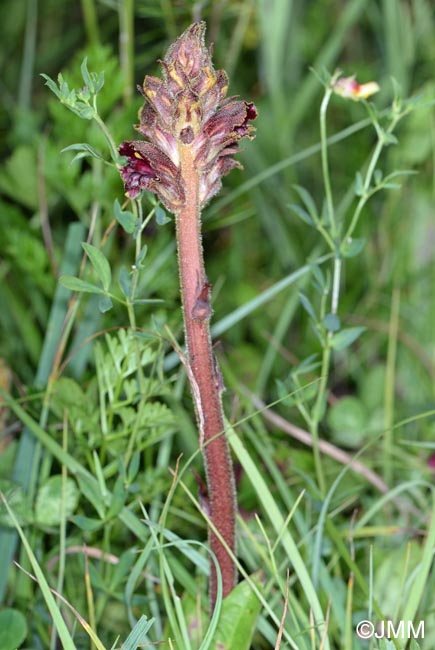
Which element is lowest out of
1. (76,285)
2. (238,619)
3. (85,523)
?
(238,619)

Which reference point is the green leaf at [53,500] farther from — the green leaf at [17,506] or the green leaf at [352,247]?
the green leaf at [352,247]

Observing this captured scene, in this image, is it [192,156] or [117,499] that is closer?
[192,156]

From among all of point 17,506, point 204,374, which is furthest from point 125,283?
point 17,506

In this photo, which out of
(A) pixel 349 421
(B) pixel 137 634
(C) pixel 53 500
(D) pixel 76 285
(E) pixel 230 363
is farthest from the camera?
(E) pixel 230 363

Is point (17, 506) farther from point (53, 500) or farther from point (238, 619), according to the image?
point (238, 619)

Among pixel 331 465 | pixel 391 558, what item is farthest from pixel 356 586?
pixel 331 465

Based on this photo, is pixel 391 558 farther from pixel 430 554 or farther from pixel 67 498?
pixel 67 498
